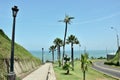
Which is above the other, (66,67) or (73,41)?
(73,41)

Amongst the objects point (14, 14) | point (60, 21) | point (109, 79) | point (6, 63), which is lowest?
point (109, 79)

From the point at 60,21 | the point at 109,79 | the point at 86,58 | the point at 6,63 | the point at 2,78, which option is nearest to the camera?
the point at 2,78

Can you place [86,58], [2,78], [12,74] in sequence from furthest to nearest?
[86,58] → [2,78] → [12,74]

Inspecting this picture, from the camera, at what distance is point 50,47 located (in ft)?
514

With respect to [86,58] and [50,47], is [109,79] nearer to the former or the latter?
[86,58]

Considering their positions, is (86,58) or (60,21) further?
(60,21)

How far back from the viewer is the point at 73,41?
76.1m

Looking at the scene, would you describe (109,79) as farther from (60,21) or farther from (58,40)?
(58,40)

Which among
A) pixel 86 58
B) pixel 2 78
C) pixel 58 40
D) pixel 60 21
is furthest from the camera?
pixel 58 40

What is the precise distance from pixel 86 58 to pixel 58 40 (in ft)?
244

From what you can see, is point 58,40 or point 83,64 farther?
point 58,40

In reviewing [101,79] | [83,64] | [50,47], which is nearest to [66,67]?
[101,79]

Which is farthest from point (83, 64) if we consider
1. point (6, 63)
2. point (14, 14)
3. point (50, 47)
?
point (50, 47)

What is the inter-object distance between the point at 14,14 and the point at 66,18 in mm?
57727
